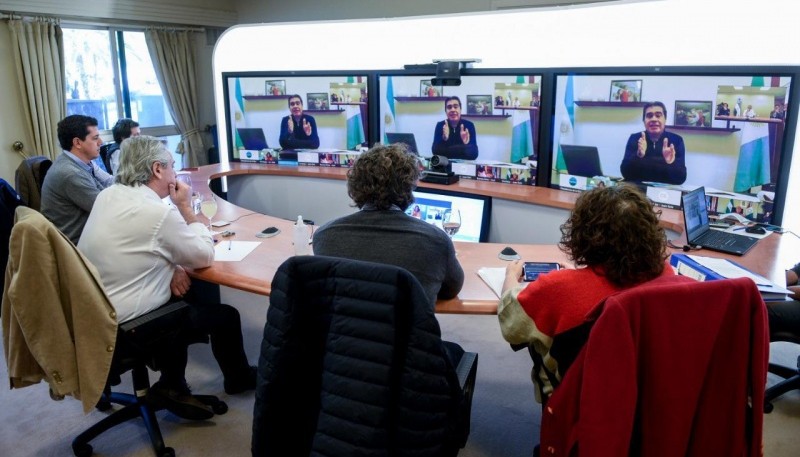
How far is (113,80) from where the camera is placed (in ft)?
18.6

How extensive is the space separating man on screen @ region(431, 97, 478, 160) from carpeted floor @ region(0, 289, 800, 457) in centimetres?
147

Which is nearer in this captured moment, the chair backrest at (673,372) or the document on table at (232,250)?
the chair backrest at (673,372)

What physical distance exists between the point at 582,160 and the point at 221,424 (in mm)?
2357

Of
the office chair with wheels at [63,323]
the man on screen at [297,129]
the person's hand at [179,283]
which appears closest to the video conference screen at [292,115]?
the man on screen at [297,129]

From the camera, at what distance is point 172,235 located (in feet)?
6.47

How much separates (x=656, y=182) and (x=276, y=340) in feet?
7.83

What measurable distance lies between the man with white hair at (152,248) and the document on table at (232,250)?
11cm

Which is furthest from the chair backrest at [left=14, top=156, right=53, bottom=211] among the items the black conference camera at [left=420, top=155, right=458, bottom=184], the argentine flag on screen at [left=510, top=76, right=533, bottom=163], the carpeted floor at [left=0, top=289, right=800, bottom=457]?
the argentine flag on screen at [left=510, top=76, right=533, bottom=163]

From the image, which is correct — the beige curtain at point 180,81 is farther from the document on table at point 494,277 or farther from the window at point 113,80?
the document on table at point 494,277

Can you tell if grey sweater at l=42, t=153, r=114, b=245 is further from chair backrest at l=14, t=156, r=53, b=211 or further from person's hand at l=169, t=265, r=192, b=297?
person's hand at l=169, t=265, r=192, b=297

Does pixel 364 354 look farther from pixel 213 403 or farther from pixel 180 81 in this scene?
pixel 180 81

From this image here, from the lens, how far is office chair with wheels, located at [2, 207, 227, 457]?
5.39 ft

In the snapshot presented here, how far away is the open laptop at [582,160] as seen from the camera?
3148mm

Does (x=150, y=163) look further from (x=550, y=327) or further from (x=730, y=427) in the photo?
(x=730, y=427)
